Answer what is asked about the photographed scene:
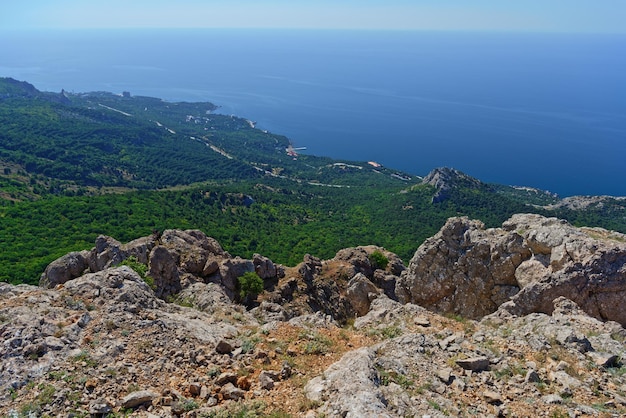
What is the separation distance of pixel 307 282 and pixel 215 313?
408 inches

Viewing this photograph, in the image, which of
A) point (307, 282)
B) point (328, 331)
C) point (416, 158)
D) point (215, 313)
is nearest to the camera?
point (328, 331)

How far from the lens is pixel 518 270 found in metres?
21.9

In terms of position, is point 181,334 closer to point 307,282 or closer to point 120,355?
point 120,355

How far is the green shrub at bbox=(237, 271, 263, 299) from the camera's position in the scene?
86.7ft

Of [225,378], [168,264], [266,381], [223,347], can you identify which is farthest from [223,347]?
[168,264]

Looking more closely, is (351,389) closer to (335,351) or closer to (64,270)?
(335,351)

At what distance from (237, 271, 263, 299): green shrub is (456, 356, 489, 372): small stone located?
16.1m

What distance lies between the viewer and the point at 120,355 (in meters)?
12.1

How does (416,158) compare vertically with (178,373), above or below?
below

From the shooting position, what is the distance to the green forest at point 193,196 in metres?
54.8

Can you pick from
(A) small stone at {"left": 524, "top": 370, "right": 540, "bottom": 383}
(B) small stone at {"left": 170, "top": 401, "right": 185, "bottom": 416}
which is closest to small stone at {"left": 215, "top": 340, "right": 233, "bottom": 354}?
(B) small stone at {"left": 170, "top": 401, "right": 185, "bottom": 416}

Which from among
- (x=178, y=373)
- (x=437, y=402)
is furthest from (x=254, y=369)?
(x=437, y=402)

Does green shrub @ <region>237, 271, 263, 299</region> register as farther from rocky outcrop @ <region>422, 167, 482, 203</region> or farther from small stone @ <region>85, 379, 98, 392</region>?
rocky outcrop @ <region>422, 167, 482, 203</region>

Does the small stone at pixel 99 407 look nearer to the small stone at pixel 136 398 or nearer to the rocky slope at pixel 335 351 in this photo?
the rocky slope at pixel 335 351
